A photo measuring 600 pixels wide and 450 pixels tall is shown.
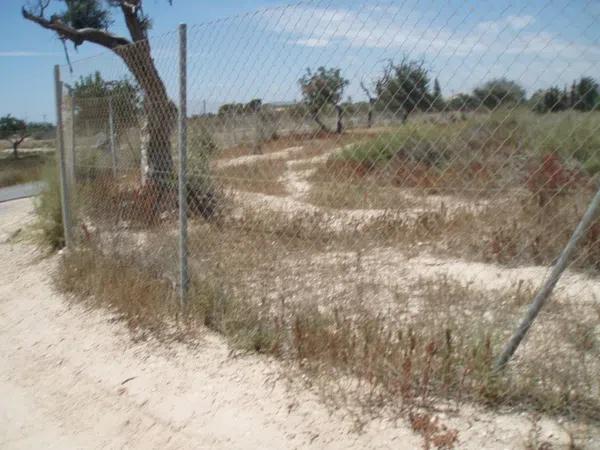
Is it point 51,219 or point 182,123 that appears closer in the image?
point 182,123

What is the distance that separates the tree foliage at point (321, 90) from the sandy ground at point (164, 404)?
171cm

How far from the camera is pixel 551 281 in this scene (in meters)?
2.73

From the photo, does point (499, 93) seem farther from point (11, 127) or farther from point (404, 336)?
point (11, 127)

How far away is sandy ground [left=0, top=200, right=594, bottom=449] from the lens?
2902mm

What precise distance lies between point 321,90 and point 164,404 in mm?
2216

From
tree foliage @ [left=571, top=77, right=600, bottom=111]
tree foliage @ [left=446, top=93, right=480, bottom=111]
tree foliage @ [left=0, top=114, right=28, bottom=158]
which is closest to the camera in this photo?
tree foliage @ [left=571, top=77, right=600, bottom=111]

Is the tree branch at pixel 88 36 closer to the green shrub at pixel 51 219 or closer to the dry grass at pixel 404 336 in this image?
the green shrub at pixel 51 219

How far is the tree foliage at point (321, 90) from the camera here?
311cm

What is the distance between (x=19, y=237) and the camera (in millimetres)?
8531

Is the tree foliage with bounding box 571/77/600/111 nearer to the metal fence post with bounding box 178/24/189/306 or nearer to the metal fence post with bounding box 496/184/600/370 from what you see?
the metal fence post with bounding box 496/184/600/370

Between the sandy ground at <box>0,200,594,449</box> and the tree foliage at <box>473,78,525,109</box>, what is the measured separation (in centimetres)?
162

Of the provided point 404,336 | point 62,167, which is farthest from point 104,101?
point 404,336

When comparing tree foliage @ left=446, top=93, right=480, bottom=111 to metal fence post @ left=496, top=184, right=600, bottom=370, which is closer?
metal fence post @ left=496, top=184, right=600, bottom=370

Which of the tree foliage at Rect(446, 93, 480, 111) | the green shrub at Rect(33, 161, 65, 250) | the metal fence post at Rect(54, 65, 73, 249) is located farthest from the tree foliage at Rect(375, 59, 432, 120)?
the green shrub at Rect(33, 161, 65, 250)
